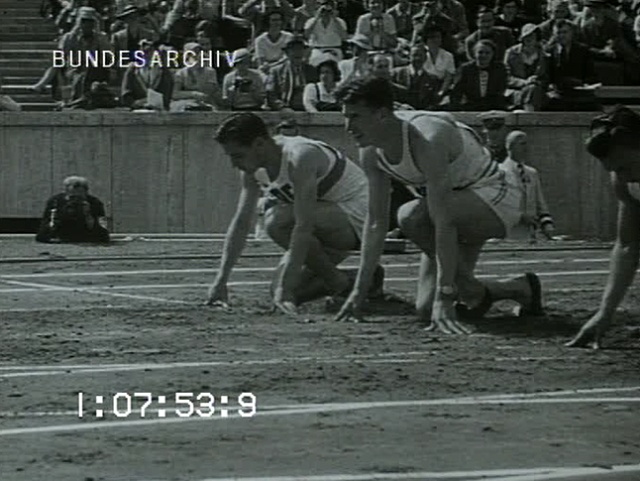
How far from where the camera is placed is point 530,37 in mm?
25438

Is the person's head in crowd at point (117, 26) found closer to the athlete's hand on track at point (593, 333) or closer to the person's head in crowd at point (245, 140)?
the person's head in crowd at point (245, 140)

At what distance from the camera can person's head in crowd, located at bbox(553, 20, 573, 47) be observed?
25.0 metres

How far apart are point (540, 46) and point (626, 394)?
15.1 m

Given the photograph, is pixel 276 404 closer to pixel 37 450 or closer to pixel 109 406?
pixel 109 406

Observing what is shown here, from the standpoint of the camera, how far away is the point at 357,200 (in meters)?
14.8

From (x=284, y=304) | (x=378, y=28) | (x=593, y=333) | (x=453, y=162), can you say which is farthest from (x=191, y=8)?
(x=593, y=333)

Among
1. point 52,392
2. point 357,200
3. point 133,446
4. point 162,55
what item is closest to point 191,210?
point 162,55

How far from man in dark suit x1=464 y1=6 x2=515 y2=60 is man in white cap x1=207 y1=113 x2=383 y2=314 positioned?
10.8 metres

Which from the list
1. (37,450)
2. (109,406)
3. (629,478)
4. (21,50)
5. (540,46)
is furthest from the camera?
(21,50)

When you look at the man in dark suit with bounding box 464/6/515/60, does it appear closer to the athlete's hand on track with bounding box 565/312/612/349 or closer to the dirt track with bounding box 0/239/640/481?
the dirt track with bounding box 0/239/640/481

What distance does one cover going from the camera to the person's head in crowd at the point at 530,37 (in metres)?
25.4

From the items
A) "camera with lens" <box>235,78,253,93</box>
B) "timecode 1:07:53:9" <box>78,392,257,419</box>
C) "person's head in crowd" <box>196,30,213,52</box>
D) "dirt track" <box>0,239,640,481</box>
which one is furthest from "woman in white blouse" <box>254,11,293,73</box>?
"timecode 1:07:53:9" <box>78,392,257,419</box>

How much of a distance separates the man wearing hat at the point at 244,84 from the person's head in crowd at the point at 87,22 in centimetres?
195

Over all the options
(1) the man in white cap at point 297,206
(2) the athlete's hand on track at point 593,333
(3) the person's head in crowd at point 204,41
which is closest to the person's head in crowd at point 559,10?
(3) the person's head in crowd at point 204,41
